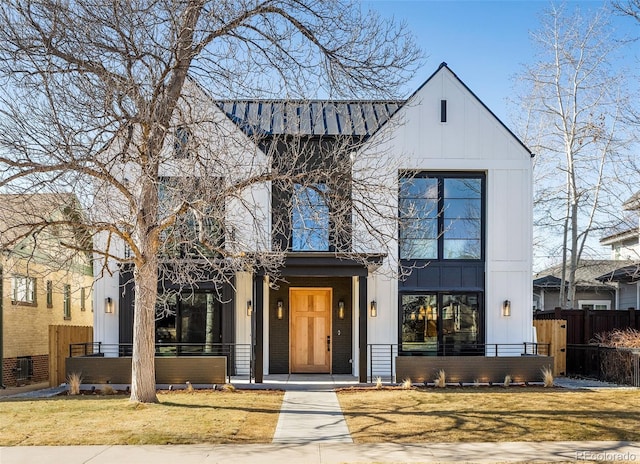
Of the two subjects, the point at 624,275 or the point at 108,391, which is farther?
the point at 624,275

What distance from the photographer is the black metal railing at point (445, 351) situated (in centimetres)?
1767

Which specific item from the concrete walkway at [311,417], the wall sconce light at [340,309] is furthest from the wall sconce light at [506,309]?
the concrete walkway at [311,417]

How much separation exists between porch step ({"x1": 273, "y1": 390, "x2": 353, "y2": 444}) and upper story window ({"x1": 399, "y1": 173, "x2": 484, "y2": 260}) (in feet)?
16.5

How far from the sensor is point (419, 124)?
18.0 metres

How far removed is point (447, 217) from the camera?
1809 centimetres

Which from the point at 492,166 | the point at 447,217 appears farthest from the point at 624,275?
the point at 447,217

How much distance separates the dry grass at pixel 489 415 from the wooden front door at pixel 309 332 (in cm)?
362

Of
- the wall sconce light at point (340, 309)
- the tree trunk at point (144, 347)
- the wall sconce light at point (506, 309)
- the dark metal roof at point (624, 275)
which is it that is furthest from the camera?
the dark metal roof at point (624, 275)

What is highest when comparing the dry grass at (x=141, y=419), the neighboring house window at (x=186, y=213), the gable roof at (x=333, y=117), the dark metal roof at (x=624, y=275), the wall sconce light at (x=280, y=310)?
the gable roof at (x=333, y=117)

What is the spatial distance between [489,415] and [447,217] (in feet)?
23.7

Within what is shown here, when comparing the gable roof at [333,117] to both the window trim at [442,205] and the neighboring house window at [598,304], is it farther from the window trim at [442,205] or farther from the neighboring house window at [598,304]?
the neighboring house window at [598,304]

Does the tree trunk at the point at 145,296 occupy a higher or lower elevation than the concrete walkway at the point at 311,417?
higher

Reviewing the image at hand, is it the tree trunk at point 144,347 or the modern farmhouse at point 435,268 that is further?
the modern farmhouse at point 435,268

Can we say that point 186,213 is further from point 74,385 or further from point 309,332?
point 309,332
